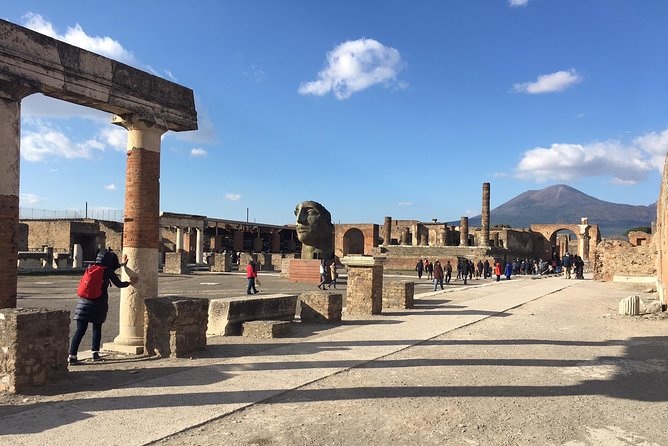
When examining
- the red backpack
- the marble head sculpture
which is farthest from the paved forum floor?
the marble head sculpture

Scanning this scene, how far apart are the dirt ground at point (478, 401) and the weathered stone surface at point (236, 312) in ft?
9.75

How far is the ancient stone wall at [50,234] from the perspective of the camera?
37219 mm

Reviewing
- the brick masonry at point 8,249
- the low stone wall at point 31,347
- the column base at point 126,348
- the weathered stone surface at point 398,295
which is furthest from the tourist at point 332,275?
the low stone wall at point 31,347

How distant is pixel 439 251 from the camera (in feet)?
139

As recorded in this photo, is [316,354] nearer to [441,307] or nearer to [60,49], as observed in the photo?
[60,49]

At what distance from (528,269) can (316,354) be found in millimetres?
33166

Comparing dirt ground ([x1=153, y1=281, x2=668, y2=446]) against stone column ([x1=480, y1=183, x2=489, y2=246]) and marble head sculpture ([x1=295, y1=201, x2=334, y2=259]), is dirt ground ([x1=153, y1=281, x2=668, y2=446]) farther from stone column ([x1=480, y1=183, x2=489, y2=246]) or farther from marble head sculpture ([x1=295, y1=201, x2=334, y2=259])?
stone column ([x1=480, y1=183, x2=489, y2=246])

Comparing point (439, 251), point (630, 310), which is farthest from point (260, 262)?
point (630, 310)

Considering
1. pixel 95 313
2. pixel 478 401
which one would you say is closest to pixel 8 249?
pixel 95 313

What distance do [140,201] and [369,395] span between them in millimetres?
4532

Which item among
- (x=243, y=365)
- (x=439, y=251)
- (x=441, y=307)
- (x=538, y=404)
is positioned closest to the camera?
(x=538, y=404)

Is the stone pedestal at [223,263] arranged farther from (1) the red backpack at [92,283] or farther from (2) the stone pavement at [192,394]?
(1) the red backpack at [92,283]

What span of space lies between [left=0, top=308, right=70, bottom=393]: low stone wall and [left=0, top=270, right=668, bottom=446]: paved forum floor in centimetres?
22

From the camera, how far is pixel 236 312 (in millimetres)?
8844
